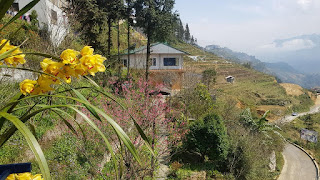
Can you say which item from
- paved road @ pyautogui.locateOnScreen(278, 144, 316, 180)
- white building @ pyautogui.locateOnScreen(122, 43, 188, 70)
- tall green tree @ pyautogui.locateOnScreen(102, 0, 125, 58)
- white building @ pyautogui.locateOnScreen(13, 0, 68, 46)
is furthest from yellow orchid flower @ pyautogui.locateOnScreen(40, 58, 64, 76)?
white building @ pyautogui.locateOnScreen(122, 43, 188, 70)

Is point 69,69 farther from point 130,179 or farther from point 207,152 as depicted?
point 207,152

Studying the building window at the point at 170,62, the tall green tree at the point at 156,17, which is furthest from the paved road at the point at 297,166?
the building window at the point at 170,62

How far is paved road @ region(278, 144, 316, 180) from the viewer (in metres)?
13.7

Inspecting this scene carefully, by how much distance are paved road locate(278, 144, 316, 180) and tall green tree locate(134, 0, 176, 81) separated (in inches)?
435

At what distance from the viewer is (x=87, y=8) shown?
1202cm

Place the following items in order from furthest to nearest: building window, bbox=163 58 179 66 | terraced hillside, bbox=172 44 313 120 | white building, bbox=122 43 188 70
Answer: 1. terraced hillside, bbox=172 44 313 120
2. building window, bbox=163 58 179 66
3. white building, bbox=122 43 188 70

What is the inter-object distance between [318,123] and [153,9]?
28.9 metres

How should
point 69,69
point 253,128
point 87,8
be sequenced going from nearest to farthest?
point 69,69, point 87,8, point 253,128

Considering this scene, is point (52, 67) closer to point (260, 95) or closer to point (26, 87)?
point (26, 87)

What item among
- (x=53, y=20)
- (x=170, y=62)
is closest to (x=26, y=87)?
(x=53, y=20)

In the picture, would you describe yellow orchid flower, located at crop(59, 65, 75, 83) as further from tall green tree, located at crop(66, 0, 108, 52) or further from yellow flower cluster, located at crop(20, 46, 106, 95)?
tall green tree, located at crop(66, 0, 108, 52)

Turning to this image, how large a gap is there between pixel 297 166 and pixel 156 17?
14.1m

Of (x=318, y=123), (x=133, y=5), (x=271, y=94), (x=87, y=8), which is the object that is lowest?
(x=318, y=123)

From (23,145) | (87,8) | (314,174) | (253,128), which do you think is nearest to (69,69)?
(23,145)
